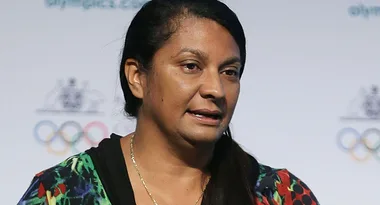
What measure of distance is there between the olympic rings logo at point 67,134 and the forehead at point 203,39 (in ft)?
2.87

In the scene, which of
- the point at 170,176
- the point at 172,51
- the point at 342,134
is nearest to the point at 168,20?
the point at 172,51

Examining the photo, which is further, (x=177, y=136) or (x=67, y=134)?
(x=67, y=134)

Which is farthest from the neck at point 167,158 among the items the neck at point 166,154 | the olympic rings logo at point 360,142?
the olympic rings logo at point 360,142

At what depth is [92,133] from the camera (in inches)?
67.4

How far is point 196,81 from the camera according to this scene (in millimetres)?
840

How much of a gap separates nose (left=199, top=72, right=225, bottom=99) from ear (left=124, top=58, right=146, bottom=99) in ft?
0.43

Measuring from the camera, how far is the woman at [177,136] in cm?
85

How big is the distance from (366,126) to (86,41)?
2.99ft

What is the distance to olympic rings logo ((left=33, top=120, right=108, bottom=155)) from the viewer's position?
168 centimetres

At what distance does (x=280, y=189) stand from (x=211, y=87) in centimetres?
23

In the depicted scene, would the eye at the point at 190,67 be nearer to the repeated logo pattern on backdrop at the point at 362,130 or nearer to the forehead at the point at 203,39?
the forehead at the point at 203,39

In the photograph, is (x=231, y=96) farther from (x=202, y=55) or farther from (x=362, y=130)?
(x=362, y=130)

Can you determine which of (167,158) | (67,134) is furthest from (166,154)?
(67,134)

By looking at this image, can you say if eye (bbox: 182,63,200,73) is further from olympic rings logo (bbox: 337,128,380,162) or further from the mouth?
olympic rings logo (bbox: 337,128,380,162)
